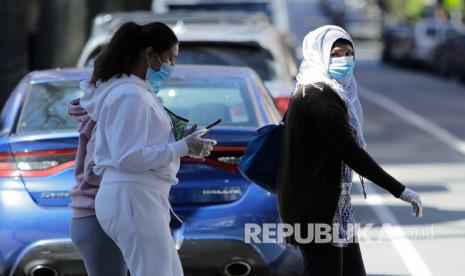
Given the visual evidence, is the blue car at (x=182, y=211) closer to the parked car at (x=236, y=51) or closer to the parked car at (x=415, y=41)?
the parked car at (x=236, y=51)

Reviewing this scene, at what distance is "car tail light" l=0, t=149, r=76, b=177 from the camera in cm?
674

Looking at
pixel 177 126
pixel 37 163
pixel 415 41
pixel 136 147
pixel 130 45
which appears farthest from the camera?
pixel 415 41

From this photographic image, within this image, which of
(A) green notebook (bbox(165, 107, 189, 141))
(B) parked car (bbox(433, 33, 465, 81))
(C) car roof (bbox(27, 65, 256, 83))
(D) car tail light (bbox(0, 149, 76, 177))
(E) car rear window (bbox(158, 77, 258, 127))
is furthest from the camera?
(B) parked car (bbox(433, 33, 465, 81))

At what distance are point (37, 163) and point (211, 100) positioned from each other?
140cm

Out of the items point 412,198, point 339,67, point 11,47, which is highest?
point 339,67

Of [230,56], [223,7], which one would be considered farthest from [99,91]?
[223,7]

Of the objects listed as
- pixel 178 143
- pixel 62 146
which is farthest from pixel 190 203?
pixel 178 143

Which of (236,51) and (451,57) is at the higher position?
(236,51)

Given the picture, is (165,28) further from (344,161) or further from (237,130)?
(237,130)

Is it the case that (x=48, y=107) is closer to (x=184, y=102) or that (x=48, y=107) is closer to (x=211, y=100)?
(x=184, y=102)

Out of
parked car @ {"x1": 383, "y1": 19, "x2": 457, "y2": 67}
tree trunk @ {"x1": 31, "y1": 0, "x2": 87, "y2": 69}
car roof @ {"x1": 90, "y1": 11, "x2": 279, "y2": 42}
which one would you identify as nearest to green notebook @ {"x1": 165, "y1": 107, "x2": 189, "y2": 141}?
car roof @ {"x1": 90, "y1": 11, "x2": 279, "y2": 42}

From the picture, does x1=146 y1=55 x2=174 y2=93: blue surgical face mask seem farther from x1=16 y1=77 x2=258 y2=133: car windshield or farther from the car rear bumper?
x1=16 y1=77 x2=258 y2=133: car windshield

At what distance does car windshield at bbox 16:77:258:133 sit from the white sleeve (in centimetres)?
255

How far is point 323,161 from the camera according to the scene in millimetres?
5090
